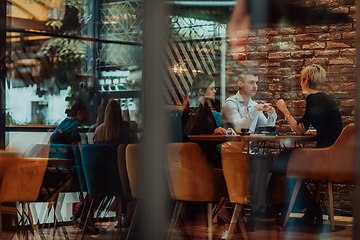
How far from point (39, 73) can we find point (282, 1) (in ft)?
5.74

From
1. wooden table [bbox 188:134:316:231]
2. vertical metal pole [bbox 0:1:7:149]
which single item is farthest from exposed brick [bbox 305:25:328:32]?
vertical metal pole [bbox 0:1:7:149]

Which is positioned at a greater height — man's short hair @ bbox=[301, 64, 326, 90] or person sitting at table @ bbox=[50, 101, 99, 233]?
man's short hair @ bbox=[301, 64, 326, 90]

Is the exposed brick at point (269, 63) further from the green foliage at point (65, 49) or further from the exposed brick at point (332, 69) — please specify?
the green foliage at point (65, 49)

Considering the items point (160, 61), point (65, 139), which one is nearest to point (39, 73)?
point (65, 139)

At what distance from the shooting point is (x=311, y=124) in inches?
77.0

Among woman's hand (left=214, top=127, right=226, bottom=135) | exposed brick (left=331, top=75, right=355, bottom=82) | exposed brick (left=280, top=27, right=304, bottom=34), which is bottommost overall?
woman's hand (left=214, top=127, right=226, bottom=135)

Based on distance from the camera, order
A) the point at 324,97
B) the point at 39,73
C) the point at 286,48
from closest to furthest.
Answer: the point at 324,97 → the point at 286,48 → the point at 39,73

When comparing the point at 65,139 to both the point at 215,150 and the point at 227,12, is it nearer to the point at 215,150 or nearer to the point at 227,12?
the point at 215,150

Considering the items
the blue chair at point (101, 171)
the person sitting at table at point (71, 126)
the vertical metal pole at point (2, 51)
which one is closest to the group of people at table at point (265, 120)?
the blue chair at point (101, 171)

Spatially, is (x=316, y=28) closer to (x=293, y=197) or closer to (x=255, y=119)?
(x=255, y=119)

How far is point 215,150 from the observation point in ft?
7.12

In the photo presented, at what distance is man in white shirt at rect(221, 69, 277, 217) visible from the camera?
6.72 feet

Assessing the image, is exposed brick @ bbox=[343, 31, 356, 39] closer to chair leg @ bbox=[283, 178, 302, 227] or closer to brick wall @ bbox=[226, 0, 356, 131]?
brick wall @ bbox=[226, 0, 356, 131]

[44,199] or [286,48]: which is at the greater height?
[286,48]
